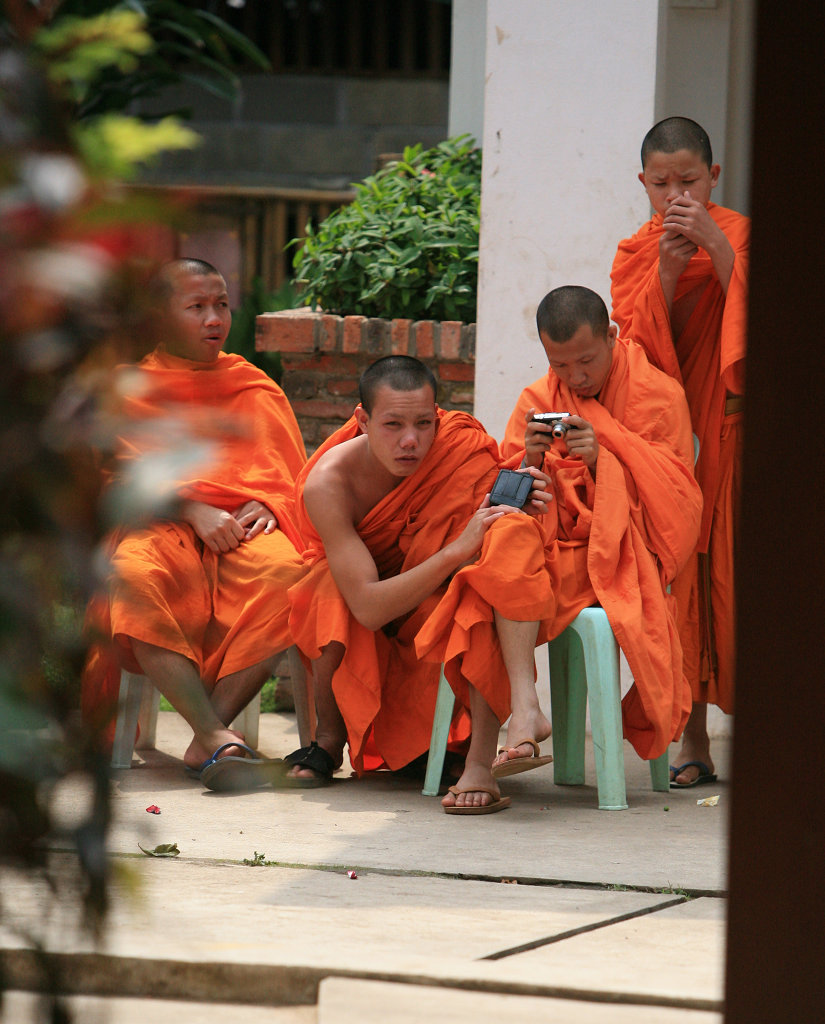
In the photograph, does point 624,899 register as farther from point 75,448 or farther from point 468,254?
point 468,254

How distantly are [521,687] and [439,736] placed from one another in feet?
1.18

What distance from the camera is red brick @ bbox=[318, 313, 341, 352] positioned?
17.9 ft

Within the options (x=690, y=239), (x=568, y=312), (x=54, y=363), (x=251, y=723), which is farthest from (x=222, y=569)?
(x=54, y=363)

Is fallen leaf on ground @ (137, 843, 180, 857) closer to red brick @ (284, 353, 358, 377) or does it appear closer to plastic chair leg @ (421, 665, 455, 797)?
plastic chair leg @ (421, 665, 455, 797)

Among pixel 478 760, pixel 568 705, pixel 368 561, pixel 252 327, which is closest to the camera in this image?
pixel 478 760

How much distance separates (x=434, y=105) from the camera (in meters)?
11.2

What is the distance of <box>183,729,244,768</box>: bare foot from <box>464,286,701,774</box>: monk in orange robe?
3.22ft

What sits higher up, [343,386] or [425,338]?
[425,338]

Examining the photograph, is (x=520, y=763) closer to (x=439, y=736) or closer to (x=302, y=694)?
(x=439, y=736)

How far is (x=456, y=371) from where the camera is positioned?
212 inches

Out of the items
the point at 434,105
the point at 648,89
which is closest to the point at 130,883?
the point at 648,89

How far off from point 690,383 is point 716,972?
97.5 inches

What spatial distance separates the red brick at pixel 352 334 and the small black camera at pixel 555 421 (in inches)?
54.0

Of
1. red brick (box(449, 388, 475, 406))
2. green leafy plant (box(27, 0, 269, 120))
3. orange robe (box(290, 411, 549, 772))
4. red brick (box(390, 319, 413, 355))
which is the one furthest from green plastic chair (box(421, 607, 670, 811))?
green leafy plant (box(27, 0, 269, 120))
